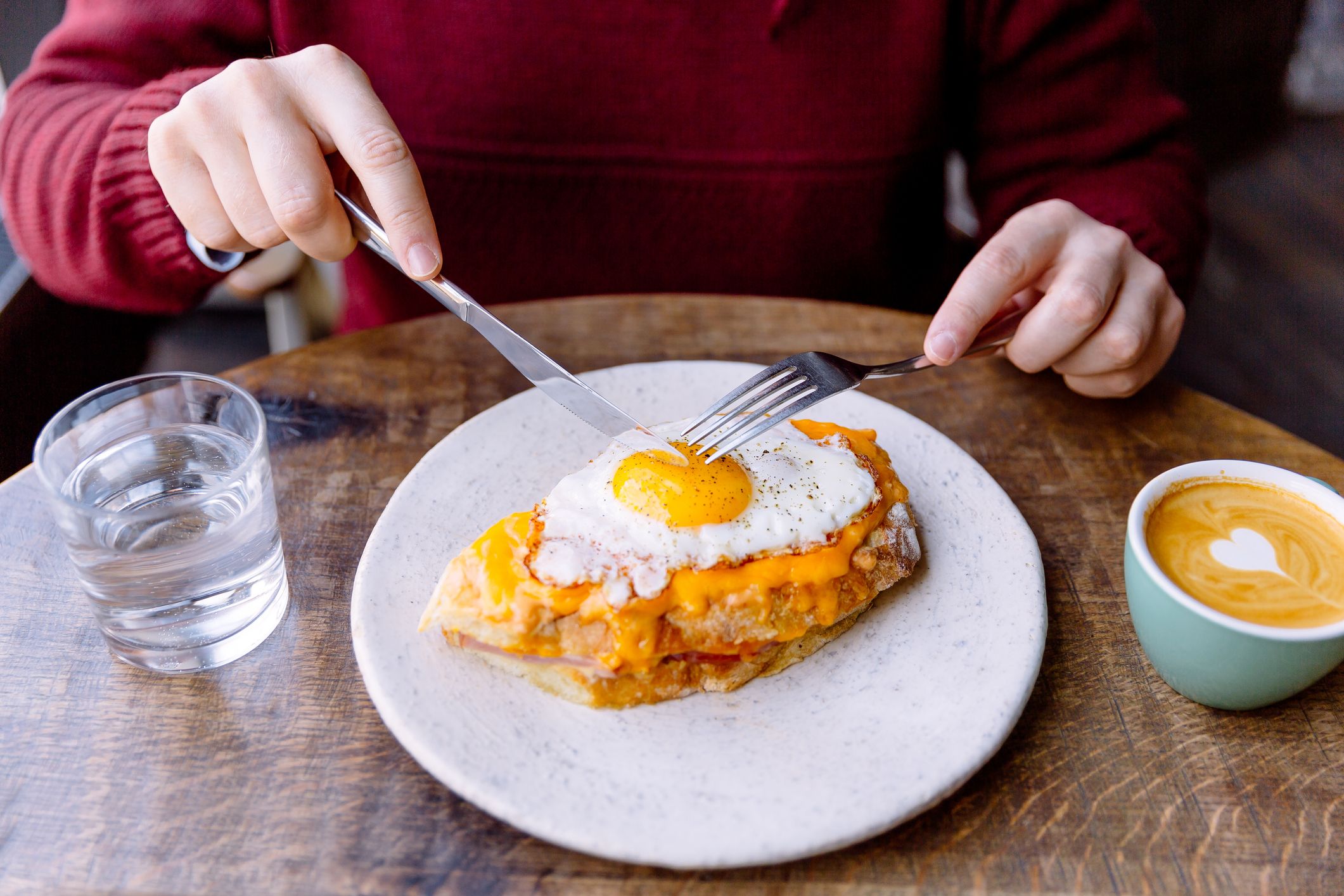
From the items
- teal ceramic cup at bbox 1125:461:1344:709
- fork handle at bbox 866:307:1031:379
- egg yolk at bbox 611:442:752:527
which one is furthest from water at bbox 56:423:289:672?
teal ceramic cup at bbox 1125:461:1344:709

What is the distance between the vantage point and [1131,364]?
2.12 m

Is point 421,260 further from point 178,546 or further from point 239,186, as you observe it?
point 178,546

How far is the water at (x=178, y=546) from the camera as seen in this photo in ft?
4.85

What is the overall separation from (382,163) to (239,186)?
1.00 ft

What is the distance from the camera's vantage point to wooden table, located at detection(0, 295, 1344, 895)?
131 cm

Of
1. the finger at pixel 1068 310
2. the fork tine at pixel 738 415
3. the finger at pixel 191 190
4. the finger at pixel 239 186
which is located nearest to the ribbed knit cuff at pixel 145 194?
the finger at pixel 191 190

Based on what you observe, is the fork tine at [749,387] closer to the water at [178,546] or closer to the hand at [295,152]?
the hand at [295,152]

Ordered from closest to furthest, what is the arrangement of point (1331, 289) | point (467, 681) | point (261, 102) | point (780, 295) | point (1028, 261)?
point (467, 681)
point (261, 102)
point (1028, 261)
point (780, 295)
point (1331, 289)

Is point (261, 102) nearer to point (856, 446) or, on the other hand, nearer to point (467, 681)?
point (467, 681)

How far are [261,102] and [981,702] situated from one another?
1.61 meters

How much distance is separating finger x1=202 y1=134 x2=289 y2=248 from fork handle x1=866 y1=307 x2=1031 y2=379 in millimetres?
1259

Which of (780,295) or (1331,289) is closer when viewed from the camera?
(780,295)

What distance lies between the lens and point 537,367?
1771 mm

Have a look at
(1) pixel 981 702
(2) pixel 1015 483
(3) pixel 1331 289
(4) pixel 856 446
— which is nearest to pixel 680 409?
(4) pixel 856 446
